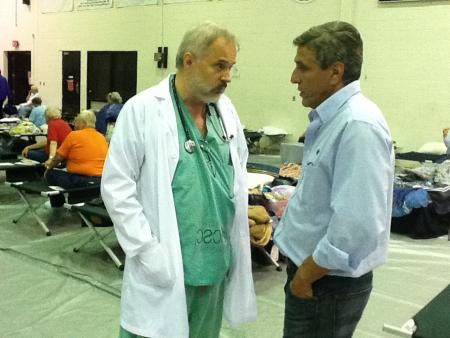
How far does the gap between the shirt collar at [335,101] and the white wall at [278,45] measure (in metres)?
5.89

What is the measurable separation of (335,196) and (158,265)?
583 millimetres

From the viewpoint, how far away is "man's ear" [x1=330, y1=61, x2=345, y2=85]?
142cm

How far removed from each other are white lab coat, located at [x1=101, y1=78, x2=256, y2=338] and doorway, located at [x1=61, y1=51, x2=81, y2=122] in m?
10.9

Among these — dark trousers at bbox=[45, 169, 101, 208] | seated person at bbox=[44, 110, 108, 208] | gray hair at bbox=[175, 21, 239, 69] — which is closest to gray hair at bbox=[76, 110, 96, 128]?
seated person at bbox=[44, 110, 108, 208]

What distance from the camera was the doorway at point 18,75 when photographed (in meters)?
13.8

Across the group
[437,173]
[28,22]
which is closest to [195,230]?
[437,173]

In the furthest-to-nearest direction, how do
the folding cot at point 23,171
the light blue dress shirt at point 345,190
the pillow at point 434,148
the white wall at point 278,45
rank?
the white wall at point 278,45, the pillow at point 434,148, the folding cot at point 23,171, the light blue dress shirt at point 345,190

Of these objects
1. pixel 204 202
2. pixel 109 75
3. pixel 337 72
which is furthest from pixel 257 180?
pixel 109 75

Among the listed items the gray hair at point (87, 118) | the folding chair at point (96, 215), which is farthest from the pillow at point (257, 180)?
the gray hair at point (87, 118)

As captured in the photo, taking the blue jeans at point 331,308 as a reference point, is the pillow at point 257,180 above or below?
below

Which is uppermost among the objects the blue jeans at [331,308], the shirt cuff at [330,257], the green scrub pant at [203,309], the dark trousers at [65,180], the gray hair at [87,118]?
the gray hair at [87,118]

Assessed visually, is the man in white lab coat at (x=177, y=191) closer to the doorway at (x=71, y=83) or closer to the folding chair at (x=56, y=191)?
the folding chair at (x=56, y=191)

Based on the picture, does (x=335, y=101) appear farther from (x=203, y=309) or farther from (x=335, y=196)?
(x=203, y=309)

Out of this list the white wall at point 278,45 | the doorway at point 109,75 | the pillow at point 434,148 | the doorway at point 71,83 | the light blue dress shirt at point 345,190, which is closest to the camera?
the light blue dress shirt at point 345,190
